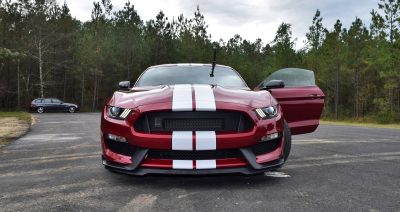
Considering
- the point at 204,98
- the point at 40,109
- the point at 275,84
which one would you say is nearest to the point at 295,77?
the point at 275,84

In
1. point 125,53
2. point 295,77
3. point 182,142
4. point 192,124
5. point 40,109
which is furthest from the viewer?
point 125,53

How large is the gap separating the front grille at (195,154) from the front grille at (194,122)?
0.68ft

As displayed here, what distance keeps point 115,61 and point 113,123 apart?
45008 mm

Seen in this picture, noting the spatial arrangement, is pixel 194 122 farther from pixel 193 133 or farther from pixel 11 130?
pixel 11 130

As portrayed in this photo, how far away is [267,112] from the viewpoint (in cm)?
449

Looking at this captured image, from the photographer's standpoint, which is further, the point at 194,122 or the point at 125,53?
the point at 125,53

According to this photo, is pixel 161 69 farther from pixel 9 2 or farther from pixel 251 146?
pixel 9 2

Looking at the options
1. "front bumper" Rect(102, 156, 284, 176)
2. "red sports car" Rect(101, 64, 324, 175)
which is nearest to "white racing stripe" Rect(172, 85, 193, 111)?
"red sports car" Rect(101, 64, 324, 175)

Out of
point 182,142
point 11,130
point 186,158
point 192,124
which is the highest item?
point 192,124

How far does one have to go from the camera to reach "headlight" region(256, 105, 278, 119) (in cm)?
440

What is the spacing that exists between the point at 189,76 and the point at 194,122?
1.86 meters

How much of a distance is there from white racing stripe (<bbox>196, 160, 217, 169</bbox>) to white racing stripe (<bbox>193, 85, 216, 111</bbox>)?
50 cm

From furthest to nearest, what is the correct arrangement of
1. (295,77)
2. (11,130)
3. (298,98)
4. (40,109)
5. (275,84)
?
(40,109), (11,130), (295,77), (298,98), (275,84)

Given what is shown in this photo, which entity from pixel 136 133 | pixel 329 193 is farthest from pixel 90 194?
pixel 329 193
